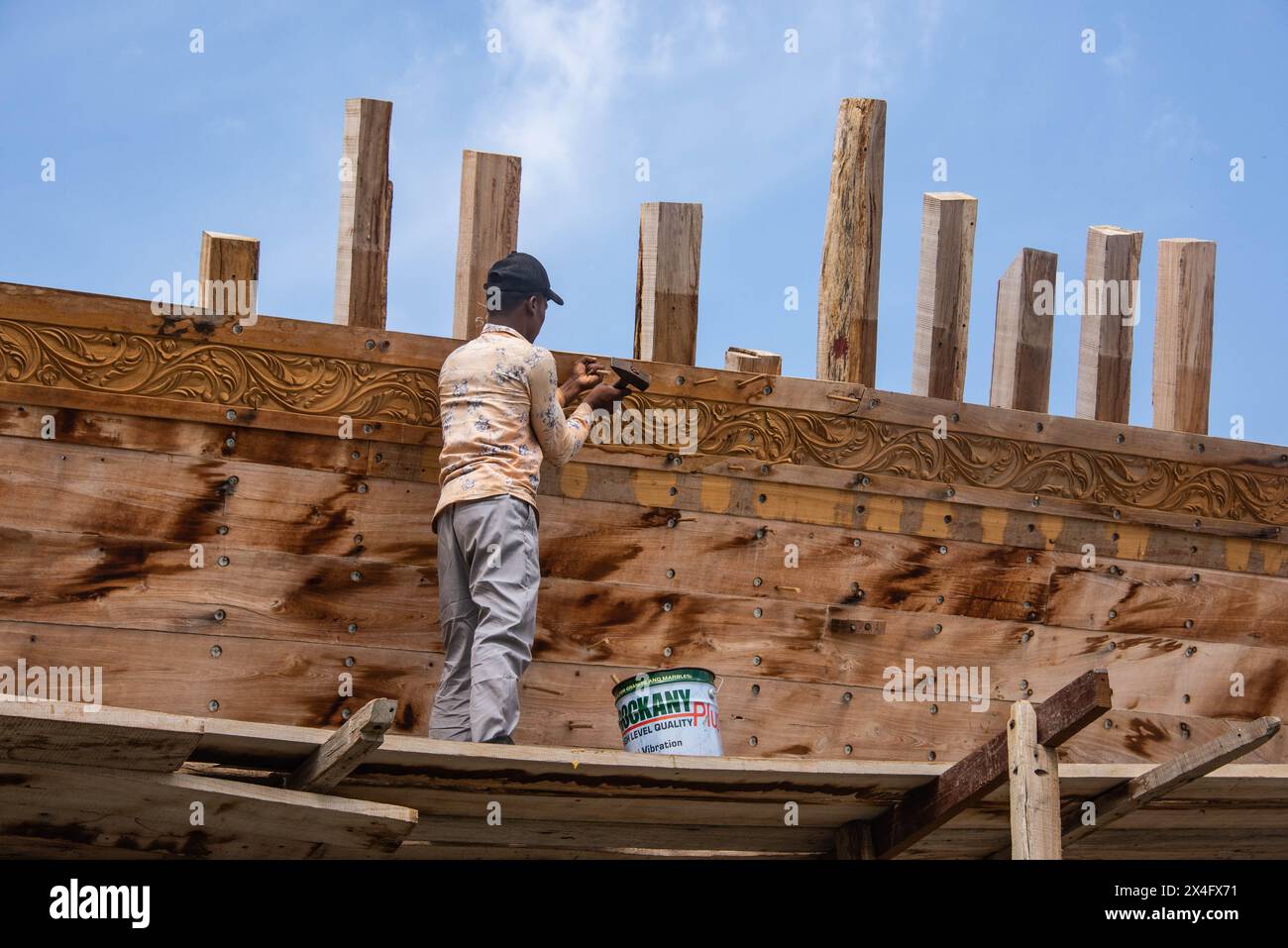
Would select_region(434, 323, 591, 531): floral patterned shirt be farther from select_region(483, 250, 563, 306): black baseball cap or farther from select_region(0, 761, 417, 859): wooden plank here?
select_region(0, 761, 417, 859): wooden plank

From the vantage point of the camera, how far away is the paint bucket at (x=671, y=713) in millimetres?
5691

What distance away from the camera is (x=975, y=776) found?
5.45 m

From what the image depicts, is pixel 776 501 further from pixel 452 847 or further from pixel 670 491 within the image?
pixel 452 847

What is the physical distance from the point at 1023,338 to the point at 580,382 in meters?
2.22

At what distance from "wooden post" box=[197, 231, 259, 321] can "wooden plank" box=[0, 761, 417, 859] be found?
7.15 feet

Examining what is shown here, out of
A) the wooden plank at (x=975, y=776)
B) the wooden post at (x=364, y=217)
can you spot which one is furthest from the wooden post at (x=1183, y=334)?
the wooden post at (x=364, y=217)

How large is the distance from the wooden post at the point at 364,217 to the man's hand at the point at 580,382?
2.71 ft

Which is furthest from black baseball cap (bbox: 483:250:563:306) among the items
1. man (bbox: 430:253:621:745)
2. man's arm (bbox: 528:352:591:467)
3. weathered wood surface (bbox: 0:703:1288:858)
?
weathered wood surface (bbox: 0:703:1288:858)

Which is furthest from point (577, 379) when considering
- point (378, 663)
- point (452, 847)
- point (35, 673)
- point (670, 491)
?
point (35, 673)

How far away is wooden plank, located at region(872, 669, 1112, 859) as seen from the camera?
509 centimetres

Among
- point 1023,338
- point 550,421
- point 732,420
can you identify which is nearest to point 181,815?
point 550,421

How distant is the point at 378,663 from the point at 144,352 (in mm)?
1522

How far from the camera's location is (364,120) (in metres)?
6.72
